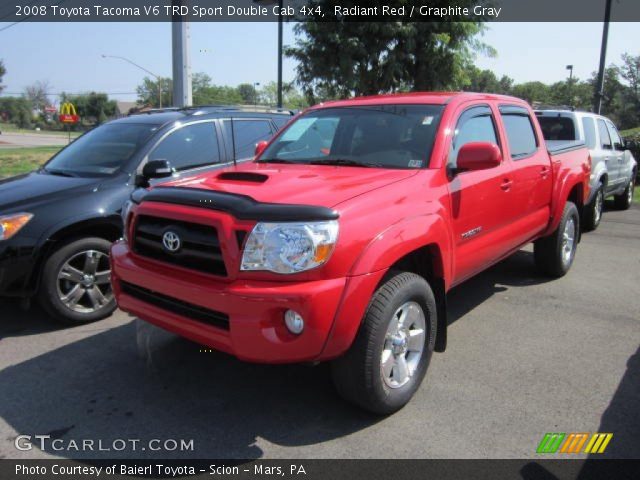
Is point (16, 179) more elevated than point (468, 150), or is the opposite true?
point (468, 150)

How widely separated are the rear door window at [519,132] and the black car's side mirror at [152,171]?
304 cm

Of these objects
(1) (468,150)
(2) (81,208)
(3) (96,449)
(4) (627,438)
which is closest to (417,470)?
(4) (627,438)

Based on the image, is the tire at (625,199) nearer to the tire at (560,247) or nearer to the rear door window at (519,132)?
the tire at (560,247)

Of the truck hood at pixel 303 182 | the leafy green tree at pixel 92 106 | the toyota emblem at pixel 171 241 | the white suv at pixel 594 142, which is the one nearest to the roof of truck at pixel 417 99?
the truck hood at pixel 303 182

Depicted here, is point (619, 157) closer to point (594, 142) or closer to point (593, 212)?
point (594, 142)

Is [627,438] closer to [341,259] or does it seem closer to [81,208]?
[341,259]

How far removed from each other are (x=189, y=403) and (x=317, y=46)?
11.3m

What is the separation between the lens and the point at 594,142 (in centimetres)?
873


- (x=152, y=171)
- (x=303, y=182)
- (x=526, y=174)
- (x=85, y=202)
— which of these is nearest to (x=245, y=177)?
(x=303, y=182)

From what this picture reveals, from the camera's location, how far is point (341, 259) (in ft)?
8.61

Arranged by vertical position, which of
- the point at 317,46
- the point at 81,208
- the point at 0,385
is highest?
the point at 317,46

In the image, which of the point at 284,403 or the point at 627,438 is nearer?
the point at 627,438

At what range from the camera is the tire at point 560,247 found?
18.2 feet

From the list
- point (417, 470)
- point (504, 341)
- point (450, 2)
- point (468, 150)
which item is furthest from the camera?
point (450, 2)
